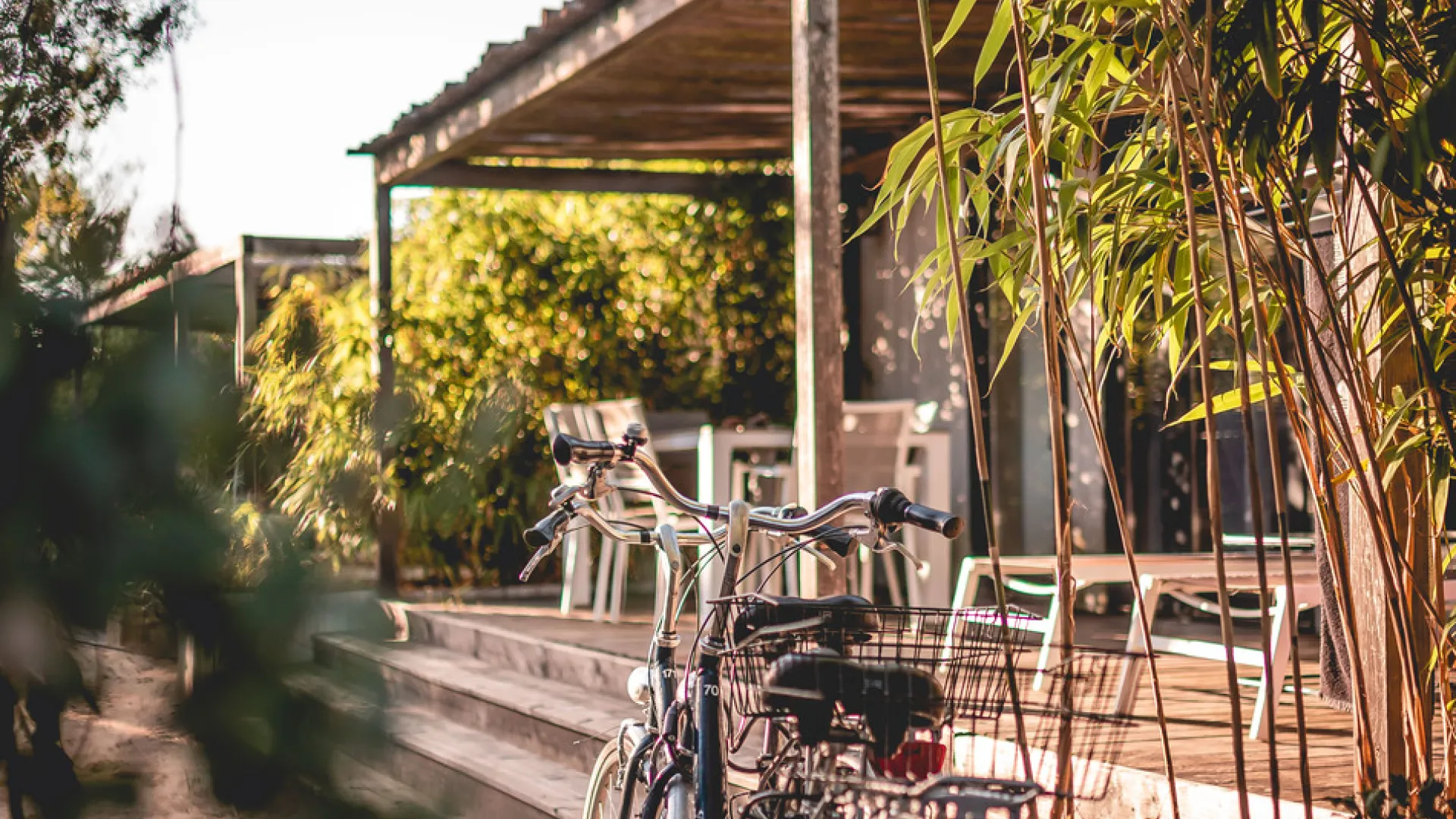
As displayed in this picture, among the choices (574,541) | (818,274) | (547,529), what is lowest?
(574,541)

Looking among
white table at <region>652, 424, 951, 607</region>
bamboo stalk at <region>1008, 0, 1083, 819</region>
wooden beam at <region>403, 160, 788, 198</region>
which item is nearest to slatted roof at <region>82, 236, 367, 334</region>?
bamboo stalk at <region>1008, 0, 1083, 819</region>

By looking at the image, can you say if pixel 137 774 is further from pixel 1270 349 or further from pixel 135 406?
pixel 1270 349

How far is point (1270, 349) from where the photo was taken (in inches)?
66.1

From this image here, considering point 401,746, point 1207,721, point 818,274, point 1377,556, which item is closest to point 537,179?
point 818,274

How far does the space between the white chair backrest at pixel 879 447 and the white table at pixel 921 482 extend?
234 millimetres

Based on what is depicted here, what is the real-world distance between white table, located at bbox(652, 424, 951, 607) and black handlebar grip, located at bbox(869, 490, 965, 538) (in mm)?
3520

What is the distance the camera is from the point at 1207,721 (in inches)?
139

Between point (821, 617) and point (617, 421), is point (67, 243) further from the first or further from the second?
point (617, 421)

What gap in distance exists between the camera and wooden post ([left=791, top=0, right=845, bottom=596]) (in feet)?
13.3

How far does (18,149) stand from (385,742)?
305 mm

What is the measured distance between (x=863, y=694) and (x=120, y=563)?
0.88 meters

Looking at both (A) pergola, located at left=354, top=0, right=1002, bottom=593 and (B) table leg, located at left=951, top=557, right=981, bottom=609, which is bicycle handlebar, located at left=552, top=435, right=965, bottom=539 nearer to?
(A) pergola, located at left=354, top=0, right=1002, bottom=593

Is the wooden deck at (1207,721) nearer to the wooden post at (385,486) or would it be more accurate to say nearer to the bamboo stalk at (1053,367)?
the bamboo stalk at (1053,367)

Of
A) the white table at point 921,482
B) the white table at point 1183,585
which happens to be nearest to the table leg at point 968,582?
the white table at point 1183,585
